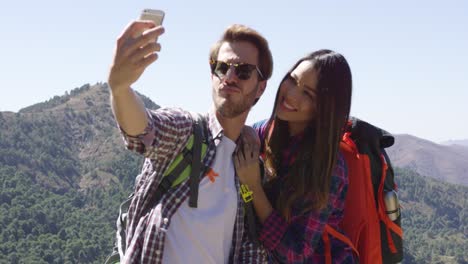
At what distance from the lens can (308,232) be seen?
11.5ft

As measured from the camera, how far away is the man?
96.6 inches

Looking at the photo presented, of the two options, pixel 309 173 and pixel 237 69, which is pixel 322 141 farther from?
pixel 237 69

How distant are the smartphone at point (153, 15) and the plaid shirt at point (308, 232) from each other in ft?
5.09

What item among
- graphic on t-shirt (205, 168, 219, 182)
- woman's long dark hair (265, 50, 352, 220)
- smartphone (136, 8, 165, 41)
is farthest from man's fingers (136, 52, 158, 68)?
woman's long dark hair (265, 50, 352, 220)

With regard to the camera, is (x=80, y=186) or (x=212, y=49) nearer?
(x=212, y=49)

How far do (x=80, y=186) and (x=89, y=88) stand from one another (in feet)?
186

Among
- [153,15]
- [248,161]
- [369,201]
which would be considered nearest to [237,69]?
[248,161]

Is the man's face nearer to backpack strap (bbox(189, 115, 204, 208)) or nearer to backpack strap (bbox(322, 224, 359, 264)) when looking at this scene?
backpack strap (bbox(189, 115, 204, 208))

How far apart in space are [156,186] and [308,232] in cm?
104

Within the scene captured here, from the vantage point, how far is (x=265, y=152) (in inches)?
152

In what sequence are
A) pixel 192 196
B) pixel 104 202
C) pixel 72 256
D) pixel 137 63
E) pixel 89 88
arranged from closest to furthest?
1. pixel 137 63
2. pixel 192 196
3. pixel 72 256
4. pixel 104 202
5. pixel 89 88

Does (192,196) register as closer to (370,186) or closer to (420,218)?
(370,186)

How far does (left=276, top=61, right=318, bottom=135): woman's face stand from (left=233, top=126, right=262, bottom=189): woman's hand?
1.12ft

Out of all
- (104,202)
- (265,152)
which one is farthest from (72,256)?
(265,152)
